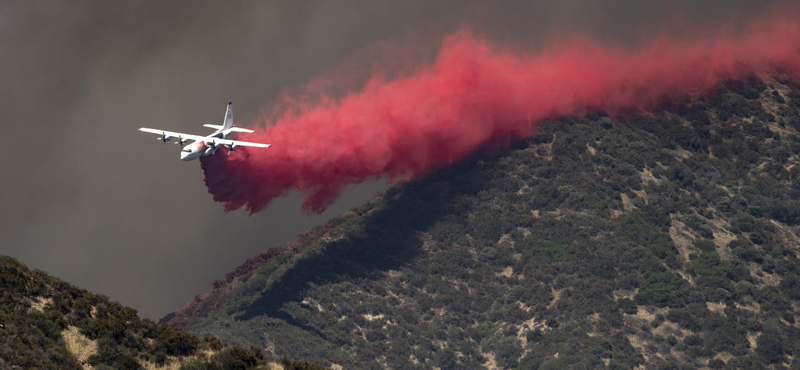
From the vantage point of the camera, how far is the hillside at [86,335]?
4884cm

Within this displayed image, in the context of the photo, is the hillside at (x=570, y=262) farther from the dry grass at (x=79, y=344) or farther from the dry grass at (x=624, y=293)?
the dry grass at (x=79, y=344)

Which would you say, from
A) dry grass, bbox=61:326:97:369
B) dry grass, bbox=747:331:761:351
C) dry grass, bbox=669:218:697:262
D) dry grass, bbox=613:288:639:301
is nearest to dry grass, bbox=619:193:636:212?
dry grass, bbox=669:218:697:262

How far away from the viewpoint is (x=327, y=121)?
119312mm

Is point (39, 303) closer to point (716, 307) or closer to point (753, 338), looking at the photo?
point (753, 338)

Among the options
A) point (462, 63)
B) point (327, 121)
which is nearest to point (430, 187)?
point (462, 63)

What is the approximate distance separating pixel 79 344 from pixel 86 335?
0.90 m

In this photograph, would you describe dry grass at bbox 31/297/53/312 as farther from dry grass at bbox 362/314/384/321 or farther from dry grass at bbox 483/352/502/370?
dry grass at bbox 362/314/384/321

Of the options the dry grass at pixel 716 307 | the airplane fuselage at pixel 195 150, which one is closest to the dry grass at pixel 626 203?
the dry grass at pixel 716 307

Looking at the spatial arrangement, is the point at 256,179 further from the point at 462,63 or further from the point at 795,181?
the point at 795,181

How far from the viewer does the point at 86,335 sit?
51688 millimetres

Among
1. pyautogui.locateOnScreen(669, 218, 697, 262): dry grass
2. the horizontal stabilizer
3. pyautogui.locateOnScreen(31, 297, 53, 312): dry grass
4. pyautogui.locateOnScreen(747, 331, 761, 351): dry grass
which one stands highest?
the horizontal stabilizer

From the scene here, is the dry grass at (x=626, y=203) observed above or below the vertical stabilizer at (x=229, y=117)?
below

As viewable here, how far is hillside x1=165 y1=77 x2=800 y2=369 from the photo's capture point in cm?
11350

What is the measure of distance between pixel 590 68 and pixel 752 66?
84.4 feet
